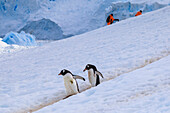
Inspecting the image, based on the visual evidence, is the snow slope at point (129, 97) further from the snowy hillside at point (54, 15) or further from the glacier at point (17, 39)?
the snowy hillside at point (54, 15)

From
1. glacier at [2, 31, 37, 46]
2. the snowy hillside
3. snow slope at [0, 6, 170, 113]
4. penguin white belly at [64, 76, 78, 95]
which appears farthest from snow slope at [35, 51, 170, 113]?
the snowy hillside

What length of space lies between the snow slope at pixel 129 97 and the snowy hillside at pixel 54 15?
25.1m

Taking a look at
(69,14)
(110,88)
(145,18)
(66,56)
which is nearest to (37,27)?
(69,14)

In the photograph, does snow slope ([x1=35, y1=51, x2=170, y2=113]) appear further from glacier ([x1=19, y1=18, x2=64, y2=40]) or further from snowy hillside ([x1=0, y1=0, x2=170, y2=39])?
glacier ([x1=19, y1=18, x2=64, y2=40])

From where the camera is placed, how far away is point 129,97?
105 inches

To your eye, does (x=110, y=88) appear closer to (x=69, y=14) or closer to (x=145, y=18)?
(x=145, y=18)

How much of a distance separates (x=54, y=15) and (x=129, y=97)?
28.5 meters

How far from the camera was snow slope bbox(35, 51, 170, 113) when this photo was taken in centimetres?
234

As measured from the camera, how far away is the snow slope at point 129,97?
7.67 feet

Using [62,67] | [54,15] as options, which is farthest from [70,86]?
[54,15]

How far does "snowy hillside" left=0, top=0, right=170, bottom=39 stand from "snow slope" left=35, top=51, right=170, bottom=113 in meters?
25.1

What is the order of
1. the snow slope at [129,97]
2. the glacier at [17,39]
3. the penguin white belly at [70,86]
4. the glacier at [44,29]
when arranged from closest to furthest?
the snow slope at [129,97] → the penguin white belly at [70,86] → the glacier at [17,39] → the glacier at [44,29]

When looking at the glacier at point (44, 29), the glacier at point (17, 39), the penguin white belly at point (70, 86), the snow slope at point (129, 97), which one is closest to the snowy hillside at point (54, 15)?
the glacier at point (44, 29)

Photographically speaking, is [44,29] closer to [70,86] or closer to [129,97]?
[70,86]
